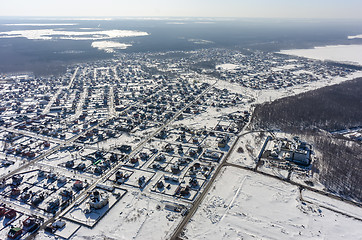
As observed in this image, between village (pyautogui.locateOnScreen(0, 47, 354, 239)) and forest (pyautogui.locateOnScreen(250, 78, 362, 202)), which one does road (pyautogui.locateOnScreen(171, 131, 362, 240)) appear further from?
forest (pyautogui.locateOnScreen(250, 78, 362, 202))

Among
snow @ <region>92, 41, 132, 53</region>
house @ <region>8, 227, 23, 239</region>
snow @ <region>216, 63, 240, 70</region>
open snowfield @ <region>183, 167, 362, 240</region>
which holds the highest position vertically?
snow @ <region>92, 41, 132, 53</region>

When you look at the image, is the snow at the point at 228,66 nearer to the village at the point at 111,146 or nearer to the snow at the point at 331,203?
the village at the point at 111,146

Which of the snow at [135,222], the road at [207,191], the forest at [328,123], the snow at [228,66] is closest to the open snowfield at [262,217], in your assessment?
the road at [207,191]

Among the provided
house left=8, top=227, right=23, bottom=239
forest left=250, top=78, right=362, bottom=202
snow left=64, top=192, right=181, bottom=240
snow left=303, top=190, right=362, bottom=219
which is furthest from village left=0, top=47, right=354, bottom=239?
snow left=303, top=190, right=362, bottom=219

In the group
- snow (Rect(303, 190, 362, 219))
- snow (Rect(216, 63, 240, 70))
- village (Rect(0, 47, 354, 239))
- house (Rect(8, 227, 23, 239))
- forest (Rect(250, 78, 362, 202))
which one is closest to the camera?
house (Rect(8, 227, 23, 239))

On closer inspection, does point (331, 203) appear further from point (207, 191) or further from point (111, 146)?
point (111, 146)

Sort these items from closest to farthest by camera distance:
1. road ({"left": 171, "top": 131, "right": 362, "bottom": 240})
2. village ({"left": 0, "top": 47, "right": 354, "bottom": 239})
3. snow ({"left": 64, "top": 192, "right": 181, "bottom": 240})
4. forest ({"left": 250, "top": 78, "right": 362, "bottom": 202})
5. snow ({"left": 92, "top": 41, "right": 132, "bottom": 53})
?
snow ({"left": 64, "top": 192, "right": 181, "bottom": 240}), road ({"left": 171, "top": 131, "right": 362, "bottom": 240}), village ({"left": 0, "top": 47, "right": 354, "bottom": 239}), forest ({"left": 250, "top": 78, "right": 362, "bottom": 202}), snow ({"left": 92, "top": 41, "right": 132, "bottom": 53})

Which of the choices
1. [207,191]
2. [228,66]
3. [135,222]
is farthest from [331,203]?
[228,66]
